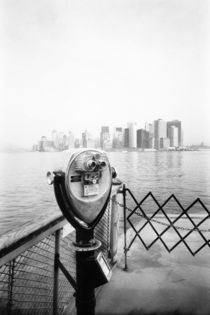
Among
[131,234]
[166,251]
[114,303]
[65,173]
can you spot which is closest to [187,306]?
[114,303]

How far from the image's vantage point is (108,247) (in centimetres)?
384

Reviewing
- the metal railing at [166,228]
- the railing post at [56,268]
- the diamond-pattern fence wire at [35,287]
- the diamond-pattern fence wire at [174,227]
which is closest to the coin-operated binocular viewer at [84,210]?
the diamond-pattern fence wire at [35,287]

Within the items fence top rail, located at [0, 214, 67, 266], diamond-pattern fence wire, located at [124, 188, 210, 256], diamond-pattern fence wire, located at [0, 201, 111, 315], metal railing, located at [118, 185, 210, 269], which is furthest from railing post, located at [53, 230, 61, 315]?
diamond-pattern fence wire, located at [124, 188, 210, 256]

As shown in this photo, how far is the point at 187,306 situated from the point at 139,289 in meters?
0.57

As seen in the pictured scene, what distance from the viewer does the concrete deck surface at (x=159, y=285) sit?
2.83m

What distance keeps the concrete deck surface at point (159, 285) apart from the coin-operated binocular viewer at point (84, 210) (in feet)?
3.47

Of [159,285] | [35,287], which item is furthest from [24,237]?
[159,285]

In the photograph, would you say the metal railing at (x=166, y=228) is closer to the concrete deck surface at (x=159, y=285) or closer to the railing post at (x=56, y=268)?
the concrete deck surface at (x=159, y=285)

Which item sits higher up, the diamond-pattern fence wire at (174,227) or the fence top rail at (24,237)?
the fence top rail at (24,237)

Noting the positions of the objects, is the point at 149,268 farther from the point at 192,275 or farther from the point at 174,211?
the point at 174,211

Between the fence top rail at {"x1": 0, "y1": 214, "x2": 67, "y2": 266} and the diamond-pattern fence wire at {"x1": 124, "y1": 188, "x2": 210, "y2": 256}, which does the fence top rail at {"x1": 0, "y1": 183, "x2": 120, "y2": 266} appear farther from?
the diamond-pattern fence wire at {"x1": 124, "y1": 188, "x2": 210, "y2": 256}

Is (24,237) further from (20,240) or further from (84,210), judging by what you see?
(84,210)

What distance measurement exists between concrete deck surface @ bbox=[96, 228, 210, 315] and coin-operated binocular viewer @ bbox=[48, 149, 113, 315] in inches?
41.6

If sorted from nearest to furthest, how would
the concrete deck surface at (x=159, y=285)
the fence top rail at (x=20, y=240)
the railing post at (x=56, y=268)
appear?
1. the fence top rail at (x=20, y=240)
2. the railing post at (x=56, y=268)
3. the concrete deck surface at (x=159, y=285)
